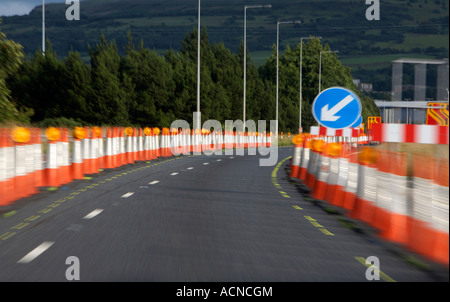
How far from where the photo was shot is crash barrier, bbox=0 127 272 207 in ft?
46.2

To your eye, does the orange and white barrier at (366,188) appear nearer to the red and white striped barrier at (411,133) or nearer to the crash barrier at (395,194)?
the crash barrier at (395,194)

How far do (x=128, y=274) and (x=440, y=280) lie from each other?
292 cm

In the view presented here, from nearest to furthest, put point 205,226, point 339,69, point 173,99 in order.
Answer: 1. point 205,226
2. point 173,99
3. point 339,69

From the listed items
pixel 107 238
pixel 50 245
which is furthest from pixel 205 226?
pixel 50 245

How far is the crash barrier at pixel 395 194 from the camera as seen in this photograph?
27.7 feet

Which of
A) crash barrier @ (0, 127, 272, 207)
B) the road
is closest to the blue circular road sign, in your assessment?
the road

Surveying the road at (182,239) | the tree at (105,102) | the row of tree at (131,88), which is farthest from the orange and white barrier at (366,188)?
the tree at (105,102)

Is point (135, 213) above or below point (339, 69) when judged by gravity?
below

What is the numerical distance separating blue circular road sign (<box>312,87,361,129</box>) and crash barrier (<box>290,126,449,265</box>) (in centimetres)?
141

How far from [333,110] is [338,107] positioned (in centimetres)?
15

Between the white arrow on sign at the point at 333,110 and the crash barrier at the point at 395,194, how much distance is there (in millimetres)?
1548

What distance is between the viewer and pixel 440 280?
7.43 meters

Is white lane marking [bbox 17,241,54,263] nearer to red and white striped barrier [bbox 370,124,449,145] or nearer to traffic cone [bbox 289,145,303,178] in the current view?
red and white striped barrier [bbox 370,124,449,145]
